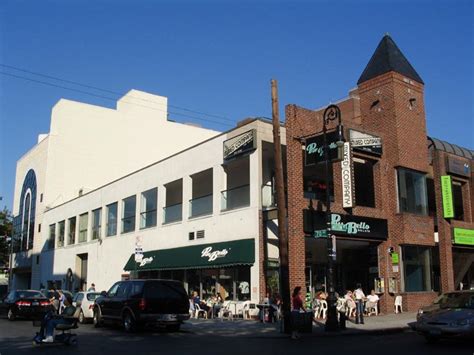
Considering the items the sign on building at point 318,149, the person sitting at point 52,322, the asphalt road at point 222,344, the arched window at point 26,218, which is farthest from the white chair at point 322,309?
the arched window at point 26,218

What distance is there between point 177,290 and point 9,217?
158ft

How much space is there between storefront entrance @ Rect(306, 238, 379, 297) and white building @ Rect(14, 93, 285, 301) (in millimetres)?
3458

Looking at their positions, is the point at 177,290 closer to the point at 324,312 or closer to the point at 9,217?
the point at 324,312

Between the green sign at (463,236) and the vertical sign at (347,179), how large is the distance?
30.9 ft

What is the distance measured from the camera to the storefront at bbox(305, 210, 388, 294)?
22.5 metres

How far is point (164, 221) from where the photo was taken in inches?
1179

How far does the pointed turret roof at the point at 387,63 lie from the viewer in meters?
27.0

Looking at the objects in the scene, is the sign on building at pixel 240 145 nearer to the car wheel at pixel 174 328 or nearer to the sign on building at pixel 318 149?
the sign on building at pixel 318 149

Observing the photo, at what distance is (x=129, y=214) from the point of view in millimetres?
33938

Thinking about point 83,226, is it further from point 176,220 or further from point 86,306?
point 86,306

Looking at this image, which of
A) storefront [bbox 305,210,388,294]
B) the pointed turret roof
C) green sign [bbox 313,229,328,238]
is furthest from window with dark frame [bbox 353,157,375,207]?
green sign [bbox 313,229,328,238]

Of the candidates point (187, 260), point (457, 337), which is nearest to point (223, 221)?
point (187, 260)

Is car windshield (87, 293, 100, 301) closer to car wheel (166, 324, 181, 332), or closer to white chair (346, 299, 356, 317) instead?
car wheel (166, 324, 181, 332)

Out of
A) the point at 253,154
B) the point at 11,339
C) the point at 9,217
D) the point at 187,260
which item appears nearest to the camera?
the point at 11,339
